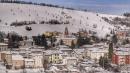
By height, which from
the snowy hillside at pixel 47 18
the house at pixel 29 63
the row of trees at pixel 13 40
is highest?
the snowy hillside at pixel 47 18

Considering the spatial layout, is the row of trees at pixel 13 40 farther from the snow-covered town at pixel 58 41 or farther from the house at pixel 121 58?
the house at pixel 121 58

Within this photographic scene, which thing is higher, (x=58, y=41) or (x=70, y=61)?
(x=58, y=41)

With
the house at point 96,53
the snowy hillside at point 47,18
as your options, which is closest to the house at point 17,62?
the house at point 96,53

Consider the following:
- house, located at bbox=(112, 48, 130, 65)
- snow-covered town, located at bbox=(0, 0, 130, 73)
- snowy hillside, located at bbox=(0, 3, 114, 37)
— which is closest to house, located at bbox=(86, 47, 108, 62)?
snow-covered town, located at bbox=(0, 0, 130, 73)

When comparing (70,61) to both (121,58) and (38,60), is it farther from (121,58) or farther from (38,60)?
(121,58)

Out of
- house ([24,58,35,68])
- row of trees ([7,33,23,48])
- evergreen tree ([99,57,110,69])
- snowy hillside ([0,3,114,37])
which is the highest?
snowy hillside ([0,3,114,37])

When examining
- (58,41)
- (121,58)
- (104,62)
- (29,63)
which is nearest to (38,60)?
(29,63)

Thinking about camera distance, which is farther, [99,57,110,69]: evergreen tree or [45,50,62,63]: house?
[45,50,62,63]: house

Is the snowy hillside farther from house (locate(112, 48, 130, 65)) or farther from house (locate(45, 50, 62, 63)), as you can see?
house (locate(112, 48, 130, 65))
